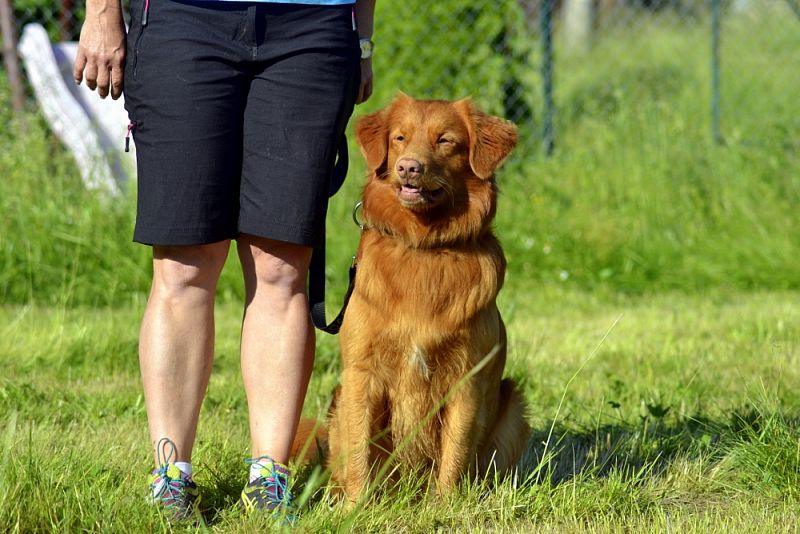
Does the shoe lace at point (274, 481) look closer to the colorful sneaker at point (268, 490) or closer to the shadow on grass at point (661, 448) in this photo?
the colorful sneaker at point (268, 490)

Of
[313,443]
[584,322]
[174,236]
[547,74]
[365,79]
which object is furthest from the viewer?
[547,74]

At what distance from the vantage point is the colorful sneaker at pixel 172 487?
273cm

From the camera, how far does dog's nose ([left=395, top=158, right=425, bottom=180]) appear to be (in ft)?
9.94

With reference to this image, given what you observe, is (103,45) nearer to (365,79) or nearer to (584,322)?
(365,79)

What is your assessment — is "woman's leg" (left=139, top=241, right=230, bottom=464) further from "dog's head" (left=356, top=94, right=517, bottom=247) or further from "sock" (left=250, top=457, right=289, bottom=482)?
"dog's head" (left=356, top=94, right=517, bottom=247)

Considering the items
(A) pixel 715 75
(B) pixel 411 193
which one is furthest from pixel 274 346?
(A) pixel 715 75

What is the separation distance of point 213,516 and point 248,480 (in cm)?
19

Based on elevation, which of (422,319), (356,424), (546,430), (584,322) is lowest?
(584,322)

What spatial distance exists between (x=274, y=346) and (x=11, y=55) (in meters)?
5.03

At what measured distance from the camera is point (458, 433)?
3.08m

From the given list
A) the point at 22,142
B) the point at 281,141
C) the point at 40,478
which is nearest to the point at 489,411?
the point at 281,141

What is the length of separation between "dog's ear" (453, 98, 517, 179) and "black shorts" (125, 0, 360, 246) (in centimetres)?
52

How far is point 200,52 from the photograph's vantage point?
8.84ft

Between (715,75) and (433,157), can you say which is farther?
(715,75)
